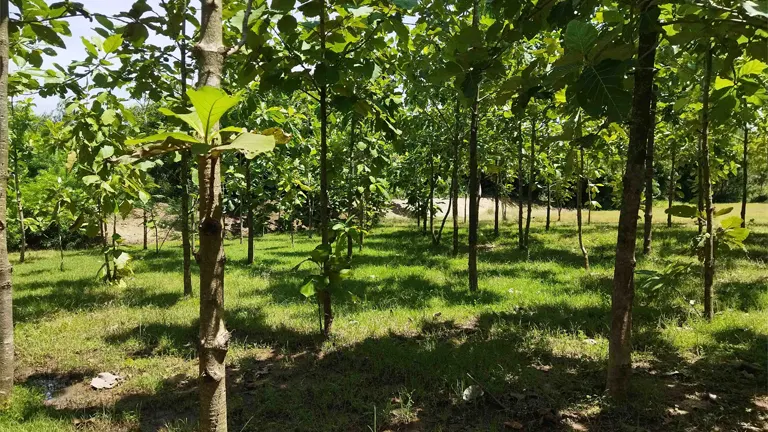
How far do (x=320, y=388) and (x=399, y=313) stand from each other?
2.11 meters

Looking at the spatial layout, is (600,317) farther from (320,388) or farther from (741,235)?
(320,388)

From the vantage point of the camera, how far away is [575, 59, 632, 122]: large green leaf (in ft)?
4.48

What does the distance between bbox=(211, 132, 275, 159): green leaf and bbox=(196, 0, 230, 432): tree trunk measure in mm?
216

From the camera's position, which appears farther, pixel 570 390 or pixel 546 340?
pixel 546 340

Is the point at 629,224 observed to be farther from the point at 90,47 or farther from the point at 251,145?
the point at 90,47

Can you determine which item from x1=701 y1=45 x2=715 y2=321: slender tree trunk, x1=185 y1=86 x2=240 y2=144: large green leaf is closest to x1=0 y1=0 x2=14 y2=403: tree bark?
x1=185 y1=86 x2=240 y2=144: large green leaf

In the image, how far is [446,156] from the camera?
12.1 metres

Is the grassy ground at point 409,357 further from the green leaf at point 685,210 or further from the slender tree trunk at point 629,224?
the green leaf at point 685,210

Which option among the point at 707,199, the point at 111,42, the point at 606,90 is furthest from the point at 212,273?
the point at 707,199

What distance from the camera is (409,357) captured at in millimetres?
4164

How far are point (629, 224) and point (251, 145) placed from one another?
277 centimetres

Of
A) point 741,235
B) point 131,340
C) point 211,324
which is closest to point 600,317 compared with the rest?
point 741,235

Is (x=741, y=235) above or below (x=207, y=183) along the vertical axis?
below

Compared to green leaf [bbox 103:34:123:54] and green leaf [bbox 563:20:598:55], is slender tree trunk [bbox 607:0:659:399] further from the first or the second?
green leaf [bbox 103:34:123:54]
